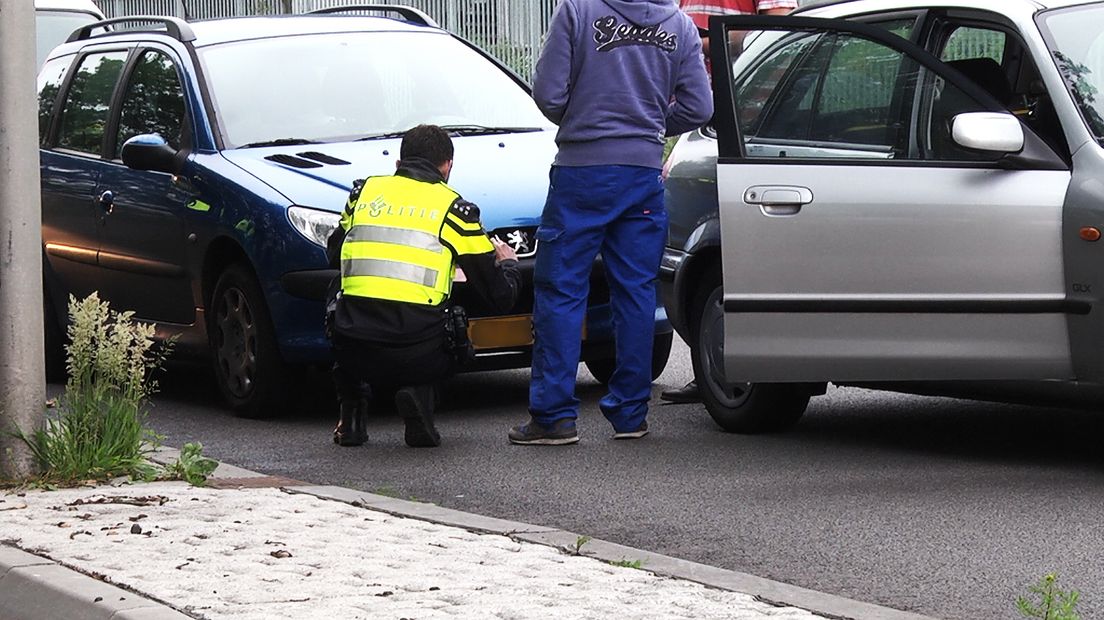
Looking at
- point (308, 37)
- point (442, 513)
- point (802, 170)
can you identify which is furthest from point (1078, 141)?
point (308, 37)

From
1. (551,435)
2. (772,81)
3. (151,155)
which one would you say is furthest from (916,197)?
(151,155)

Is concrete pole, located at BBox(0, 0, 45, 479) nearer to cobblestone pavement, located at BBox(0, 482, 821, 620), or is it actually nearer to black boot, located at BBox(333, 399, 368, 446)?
cobblestone pavement, located at BBox(0, 482, 821, 620)

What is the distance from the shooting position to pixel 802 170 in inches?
298

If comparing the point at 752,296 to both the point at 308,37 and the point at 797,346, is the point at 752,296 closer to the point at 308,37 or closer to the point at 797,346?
the point at 797,346

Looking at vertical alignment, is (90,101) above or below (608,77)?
below

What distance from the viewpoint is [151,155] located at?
9.59 metres

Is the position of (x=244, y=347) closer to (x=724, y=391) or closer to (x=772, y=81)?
(x=724, y=391)

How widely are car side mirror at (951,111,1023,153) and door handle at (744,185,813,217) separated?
68 cm

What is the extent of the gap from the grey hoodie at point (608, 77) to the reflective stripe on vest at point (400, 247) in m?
0.55

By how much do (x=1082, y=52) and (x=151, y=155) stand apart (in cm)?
421

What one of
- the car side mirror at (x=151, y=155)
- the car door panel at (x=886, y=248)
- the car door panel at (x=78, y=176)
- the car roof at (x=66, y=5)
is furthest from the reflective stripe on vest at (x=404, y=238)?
the car roof at (x=66, y=5)

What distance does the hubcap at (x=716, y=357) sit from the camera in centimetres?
834

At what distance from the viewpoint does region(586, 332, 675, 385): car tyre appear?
984 centimetres

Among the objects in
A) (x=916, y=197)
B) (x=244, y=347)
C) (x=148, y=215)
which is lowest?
(x=244, y=347)
